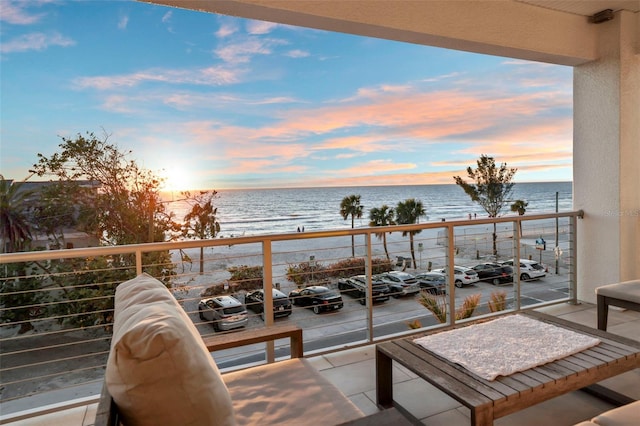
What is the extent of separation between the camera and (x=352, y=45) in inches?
669

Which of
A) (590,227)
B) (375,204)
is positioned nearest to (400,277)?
(590,227)

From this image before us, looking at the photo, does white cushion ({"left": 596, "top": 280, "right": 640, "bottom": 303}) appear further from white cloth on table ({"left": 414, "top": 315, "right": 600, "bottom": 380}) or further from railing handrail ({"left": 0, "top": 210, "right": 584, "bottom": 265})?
white cloth on table ({"left": 414, "top": 315, "right": 600, "bottom": 380})

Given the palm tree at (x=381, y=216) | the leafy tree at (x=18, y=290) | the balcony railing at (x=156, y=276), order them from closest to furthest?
the balcony railing at (x=156, y=276) → the leafy tree at (x=18, y=290) → the palm tree at (x=381, y=216)

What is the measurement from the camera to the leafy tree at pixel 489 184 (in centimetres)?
2311

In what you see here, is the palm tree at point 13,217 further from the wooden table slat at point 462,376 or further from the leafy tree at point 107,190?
the wooden table slat at point 462,376

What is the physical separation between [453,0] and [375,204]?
25.2m

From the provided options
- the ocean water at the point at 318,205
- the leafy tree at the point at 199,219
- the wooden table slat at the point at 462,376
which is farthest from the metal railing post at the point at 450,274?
the ocean water at the point at 318,205

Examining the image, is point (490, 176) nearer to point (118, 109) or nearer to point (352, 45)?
point (352, 45)

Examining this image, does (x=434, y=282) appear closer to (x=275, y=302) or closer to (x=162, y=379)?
(x=275, y=302)

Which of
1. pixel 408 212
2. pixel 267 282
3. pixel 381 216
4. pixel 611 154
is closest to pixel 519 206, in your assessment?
pixel 408 212

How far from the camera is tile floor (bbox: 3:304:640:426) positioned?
77.4 inches

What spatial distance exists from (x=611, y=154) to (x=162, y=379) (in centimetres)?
410

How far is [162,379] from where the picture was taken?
2.71ft

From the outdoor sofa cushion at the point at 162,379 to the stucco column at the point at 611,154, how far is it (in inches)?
155
